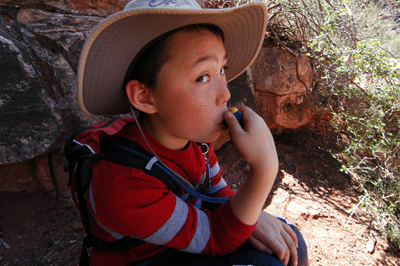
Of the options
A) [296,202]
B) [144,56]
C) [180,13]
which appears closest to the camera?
[180,13]

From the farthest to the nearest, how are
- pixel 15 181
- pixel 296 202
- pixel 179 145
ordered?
1. pixel 296 202
2. pixel 15 181
3. pixel 179 145

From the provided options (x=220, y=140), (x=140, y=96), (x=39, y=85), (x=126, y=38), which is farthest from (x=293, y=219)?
(x=39, y=85)

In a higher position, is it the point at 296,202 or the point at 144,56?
the point at 144,56

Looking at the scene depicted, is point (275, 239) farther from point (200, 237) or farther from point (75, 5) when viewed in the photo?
point (75, 5)

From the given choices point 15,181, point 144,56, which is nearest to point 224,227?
point 144,56

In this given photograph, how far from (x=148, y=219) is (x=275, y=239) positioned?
640 millimetres

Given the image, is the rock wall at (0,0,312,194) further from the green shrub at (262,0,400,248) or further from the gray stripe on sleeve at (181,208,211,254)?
the green shrub at (262,0,400,248)

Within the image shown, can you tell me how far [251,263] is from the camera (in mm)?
1026

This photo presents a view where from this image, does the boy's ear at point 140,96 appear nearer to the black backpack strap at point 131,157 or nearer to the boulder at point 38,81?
the black backpack strap at point 131,157

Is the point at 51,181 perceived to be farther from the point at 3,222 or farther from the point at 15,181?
the point at 3,222

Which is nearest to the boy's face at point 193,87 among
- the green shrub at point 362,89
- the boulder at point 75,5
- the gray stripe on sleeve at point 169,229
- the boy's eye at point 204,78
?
the boy's eye at point 204,78

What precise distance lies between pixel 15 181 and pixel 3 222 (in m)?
0.33

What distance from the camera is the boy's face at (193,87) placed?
98 cm

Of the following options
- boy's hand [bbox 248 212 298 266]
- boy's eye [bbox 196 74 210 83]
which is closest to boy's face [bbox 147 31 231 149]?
boy's eye [bbox 196 74 210 83]
